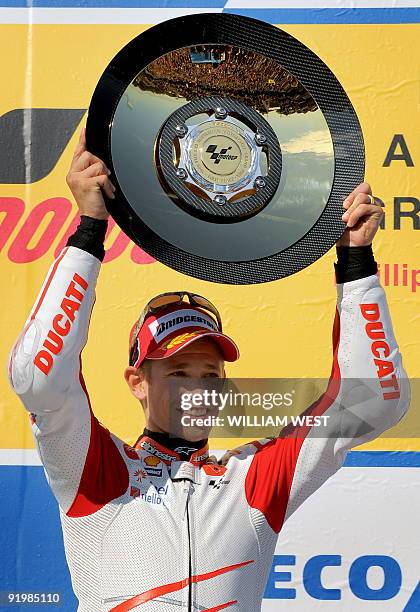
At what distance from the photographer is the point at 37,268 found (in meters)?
1.82

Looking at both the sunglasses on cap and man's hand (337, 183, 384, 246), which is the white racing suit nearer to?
man's hand (337, 183, 384, 246)

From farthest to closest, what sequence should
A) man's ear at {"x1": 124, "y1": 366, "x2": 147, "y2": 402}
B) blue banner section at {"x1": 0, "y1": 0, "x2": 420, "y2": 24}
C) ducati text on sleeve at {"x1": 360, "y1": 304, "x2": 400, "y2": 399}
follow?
blue banner section at {"x1": 0, "y1": 0, "x2": 420, "y2": 24} < man's ear at {"x1": 124, "y1": 366, "x2": 147, "y2": 402} < ducati text on sleeve at {"x1": 360, "y1": 304, "x2": 400, "y2": 399}

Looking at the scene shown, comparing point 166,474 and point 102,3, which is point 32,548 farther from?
point 102,3

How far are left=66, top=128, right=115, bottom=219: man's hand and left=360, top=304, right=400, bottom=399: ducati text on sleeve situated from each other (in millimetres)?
444

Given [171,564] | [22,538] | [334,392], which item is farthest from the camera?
[22,538]

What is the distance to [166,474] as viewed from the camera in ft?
4.67

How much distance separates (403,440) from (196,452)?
53cm

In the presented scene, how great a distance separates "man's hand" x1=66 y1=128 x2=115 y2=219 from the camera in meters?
1.33

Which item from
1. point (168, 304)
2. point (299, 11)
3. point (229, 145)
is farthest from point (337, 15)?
point (168, 304)

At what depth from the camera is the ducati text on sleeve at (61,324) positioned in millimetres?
1299

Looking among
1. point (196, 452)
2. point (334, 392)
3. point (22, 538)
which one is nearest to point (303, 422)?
point (334, 392)

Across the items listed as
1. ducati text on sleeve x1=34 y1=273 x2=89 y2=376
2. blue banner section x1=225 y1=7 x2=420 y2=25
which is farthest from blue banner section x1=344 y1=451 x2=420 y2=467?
blue banner section x1=225 y1=7 x2=420 y2=25

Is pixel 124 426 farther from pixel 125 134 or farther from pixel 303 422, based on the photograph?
pixel 125 134

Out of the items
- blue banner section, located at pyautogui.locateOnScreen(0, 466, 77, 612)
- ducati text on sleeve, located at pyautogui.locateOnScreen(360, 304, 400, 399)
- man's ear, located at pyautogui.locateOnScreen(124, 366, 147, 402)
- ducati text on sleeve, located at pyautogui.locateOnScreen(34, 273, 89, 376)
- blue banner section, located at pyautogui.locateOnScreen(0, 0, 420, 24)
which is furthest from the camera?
blue banner section, located at pyautogui.locateOnScreen(0, 0, 420, 24)
